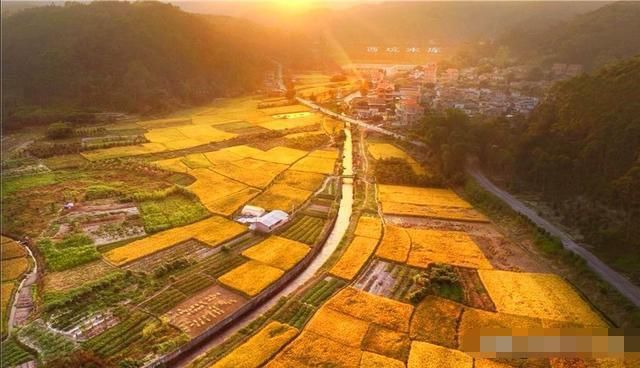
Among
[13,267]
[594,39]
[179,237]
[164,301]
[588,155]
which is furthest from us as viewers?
[594,39]

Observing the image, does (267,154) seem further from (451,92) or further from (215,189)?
(451,92)

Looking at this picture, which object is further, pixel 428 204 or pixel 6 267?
pixel 428 204

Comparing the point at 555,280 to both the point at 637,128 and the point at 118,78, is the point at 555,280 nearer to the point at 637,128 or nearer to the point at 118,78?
the point at 637,128

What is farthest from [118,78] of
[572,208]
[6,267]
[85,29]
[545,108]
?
[572,208]

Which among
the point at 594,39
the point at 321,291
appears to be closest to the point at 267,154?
the point at 321,291

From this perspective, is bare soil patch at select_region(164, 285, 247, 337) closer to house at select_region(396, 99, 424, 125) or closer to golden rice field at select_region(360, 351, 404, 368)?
golden rice field at select_region(360, 351, 404, 368)

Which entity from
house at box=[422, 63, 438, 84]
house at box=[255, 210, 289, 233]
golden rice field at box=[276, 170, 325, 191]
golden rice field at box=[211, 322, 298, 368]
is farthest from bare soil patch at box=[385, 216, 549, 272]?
house at box=[422, 63, 438, 84]
